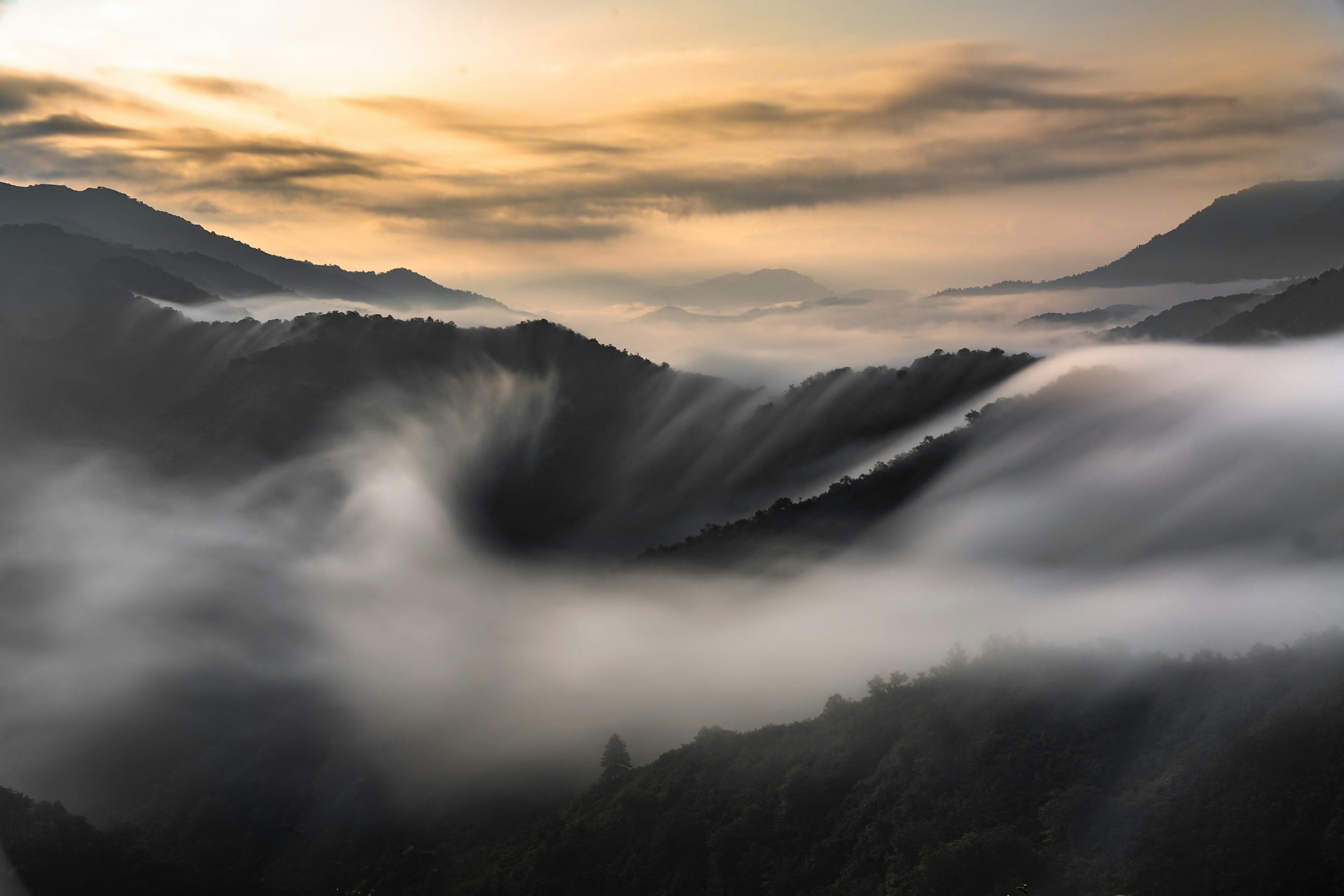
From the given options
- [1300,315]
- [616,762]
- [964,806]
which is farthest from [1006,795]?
[1300,315]

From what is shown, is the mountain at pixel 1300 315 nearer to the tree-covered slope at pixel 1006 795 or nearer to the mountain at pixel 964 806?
the mountain at pixel 964 806

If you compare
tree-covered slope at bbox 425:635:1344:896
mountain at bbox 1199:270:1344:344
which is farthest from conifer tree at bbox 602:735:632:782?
mountain at bbox 1199:270:1344:344

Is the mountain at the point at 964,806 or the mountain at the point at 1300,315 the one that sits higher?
the mountain at the point at 1300,315

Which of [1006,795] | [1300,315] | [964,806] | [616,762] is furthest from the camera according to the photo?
[1300,315]

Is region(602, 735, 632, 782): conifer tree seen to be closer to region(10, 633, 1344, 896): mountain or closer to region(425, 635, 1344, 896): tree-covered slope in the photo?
region(10, 633, 1344, 896): mountain

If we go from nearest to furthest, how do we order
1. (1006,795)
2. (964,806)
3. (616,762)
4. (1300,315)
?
(1006,795)
(964,806)
(616,762)
(1300,315)

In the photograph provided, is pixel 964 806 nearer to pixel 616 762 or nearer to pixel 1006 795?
pixel 1006 795

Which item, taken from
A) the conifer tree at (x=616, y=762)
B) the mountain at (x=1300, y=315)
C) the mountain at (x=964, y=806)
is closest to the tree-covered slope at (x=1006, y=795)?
the mountain at (x=964, y=806)

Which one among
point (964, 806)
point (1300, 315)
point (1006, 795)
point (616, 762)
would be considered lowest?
point (616, 762)
